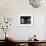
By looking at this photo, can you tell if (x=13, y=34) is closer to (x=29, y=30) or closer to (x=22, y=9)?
(x=29, y=30)

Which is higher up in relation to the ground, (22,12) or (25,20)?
(22,12)

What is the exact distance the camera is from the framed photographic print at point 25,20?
3.65 meters

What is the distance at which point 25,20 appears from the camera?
368 cm

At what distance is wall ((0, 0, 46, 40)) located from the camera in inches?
143

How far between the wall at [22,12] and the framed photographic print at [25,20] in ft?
0.31

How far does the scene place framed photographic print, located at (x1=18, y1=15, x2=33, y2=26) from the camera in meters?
3.65

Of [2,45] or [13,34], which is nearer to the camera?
[2,45]

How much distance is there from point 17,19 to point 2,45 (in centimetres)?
91

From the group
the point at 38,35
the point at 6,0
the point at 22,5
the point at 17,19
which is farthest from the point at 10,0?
the point at 38,35

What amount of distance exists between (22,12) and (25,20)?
0.27 metres

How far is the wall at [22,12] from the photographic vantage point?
3643 mm

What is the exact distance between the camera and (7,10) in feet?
12.1

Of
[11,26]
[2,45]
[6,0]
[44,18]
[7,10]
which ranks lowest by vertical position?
[2,45]

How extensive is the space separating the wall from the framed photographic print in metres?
0.09
